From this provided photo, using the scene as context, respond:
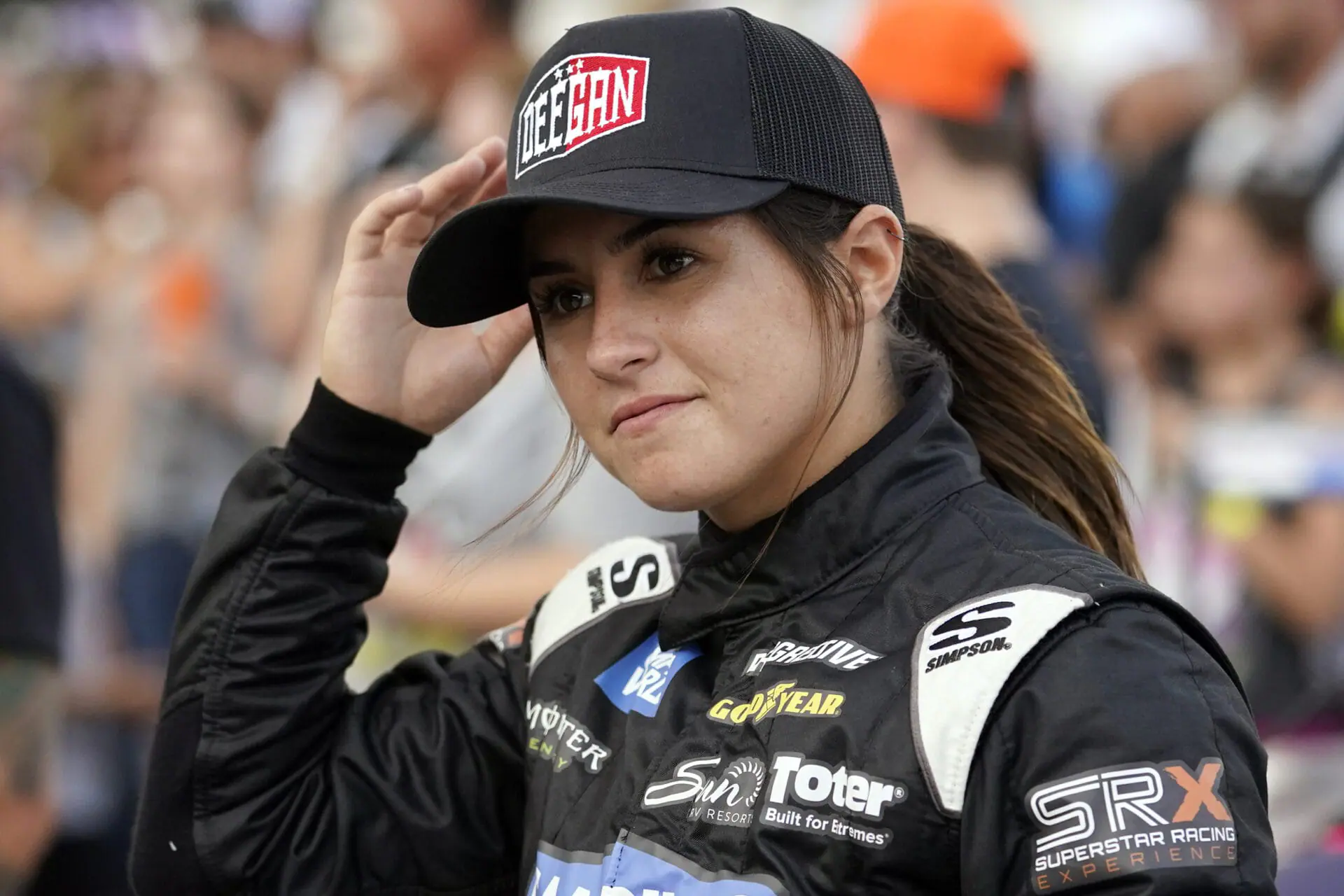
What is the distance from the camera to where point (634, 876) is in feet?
5.04

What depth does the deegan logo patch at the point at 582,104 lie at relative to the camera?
159 cm

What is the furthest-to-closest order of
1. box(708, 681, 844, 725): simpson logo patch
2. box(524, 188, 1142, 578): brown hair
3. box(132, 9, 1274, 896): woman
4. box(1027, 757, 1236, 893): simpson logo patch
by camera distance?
box(524, 188, 1142, 578): brown hair → box(708, 681, 844, 725): simpson logo patch → box(132, 9, 1274, 896): woman → box(1027, 757, 1236, 893): simpson logo patch

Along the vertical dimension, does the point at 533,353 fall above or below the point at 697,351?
below

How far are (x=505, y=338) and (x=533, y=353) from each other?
1322mm

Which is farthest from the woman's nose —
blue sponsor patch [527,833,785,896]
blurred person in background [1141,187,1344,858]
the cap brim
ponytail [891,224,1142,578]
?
blurred person in background [1141,187,1344,858]

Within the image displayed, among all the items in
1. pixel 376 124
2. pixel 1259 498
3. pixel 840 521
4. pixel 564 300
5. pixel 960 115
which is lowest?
pixel 1259 498

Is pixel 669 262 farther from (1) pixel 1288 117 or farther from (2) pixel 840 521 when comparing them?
(1) pixel 1288 117

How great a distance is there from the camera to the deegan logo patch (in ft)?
5.22

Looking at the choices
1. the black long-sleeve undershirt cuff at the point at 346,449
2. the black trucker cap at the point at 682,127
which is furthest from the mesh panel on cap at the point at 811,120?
Result: the black long-sleeve undershirt cuff at the point at 346,449

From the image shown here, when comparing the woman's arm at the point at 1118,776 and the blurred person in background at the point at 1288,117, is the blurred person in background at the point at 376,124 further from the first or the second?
the woman's arm at the point at 1118,776

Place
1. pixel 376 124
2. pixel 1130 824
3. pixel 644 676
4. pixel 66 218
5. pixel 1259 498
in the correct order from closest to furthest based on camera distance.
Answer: pixel 1130 824
pixel 644 676
pixel 1259 498
pixel 376 124
pixel 66 218

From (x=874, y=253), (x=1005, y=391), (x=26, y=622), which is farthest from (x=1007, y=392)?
(x=26, y=622)

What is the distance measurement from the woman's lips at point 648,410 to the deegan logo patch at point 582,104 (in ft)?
0.83

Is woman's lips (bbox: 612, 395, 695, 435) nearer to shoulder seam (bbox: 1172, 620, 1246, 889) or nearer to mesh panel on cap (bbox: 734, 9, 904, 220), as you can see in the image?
mesh panel on cap (bbox: 734, 9, 904, 220)
